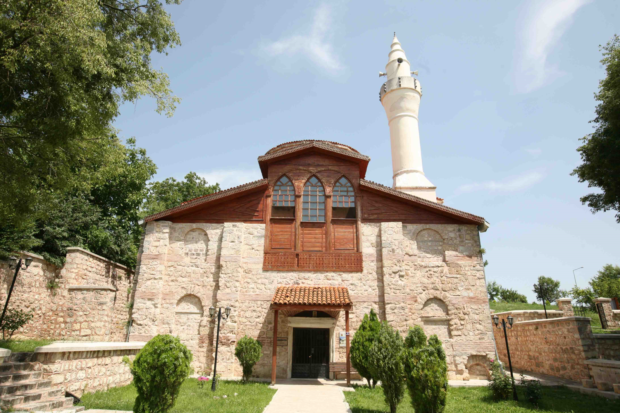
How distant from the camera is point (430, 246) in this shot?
14.6 m

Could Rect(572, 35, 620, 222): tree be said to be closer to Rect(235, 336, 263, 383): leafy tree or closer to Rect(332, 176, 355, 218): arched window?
Rect(332, 176, 355, 218): arched window

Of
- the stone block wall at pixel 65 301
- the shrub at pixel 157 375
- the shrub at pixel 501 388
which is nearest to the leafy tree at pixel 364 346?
the shrub at pixel 501 388

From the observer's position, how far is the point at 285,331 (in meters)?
13.6

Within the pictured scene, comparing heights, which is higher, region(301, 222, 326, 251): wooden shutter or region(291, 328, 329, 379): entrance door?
region(301, 222, 326, 251): wooden shutter

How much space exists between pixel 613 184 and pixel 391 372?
1117cm

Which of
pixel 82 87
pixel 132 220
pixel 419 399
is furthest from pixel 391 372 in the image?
pixel 132 220

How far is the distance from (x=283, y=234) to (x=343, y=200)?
2.89 m

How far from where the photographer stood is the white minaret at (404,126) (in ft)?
67.4

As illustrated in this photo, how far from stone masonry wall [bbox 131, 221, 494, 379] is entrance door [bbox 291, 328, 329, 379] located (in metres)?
0.50

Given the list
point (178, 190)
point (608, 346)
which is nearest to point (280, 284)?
point (608, 346)

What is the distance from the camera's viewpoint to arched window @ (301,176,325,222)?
14969mm

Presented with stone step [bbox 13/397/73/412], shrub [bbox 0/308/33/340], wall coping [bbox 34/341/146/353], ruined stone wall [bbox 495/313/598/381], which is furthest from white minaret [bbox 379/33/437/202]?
shrub [bbox 0/308/33/340]

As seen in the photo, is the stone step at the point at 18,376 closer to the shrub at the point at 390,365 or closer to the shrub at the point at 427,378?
the shrub at the point at 390,365

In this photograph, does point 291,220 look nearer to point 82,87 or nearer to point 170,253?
point 170,253
